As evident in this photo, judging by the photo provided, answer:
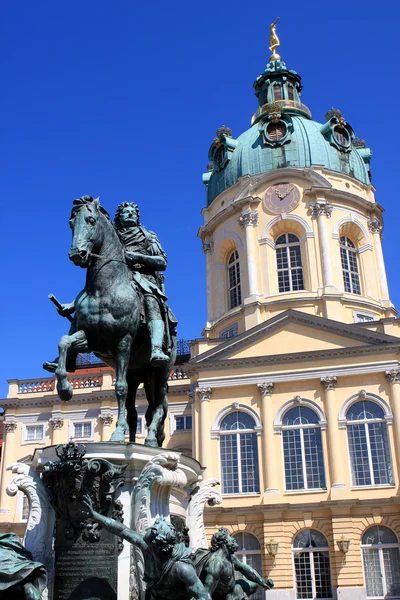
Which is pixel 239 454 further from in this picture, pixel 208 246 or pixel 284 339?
pixel 208 246

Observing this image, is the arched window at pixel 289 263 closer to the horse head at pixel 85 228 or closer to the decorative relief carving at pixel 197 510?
the decorative relief carving at pixel 197 510

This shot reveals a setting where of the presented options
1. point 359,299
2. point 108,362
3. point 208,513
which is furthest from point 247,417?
point 108,362

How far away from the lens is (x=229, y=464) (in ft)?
115

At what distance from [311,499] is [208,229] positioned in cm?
1964

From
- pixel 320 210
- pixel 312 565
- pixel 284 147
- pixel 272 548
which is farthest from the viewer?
pixel 284 147

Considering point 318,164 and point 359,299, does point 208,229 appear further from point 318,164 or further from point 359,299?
point 359,299

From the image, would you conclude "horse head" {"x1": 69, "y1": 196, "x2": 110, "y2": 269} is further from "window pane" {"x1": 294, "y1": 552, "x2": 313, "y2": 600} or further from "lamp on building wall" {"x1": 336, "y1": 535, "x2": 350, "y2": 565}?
"window pane" {"x1": 294, "y1": 552, "x2": 313, "y2": 600}

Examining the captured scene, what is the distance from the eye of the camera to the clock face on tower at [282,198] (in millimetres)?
42781

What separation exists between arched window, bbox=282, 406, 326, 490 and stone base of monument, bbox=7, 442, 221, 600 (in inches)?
1119

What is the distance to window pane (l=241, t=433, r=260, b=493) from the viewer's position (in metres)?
34.4

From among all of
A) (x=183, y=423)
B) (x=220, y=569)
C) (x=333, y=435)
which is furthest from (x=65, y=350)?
(x=183, y=423)

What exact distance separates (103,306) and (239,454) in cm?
2873

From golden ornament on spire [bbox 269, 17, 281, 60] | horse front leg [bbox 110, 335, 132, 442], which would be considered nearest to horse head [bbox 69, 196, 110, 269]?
horse front leg [bbox 110, 335, 132, 442]

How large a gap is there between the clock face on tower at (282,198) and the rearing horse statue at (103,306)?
35.8 m
